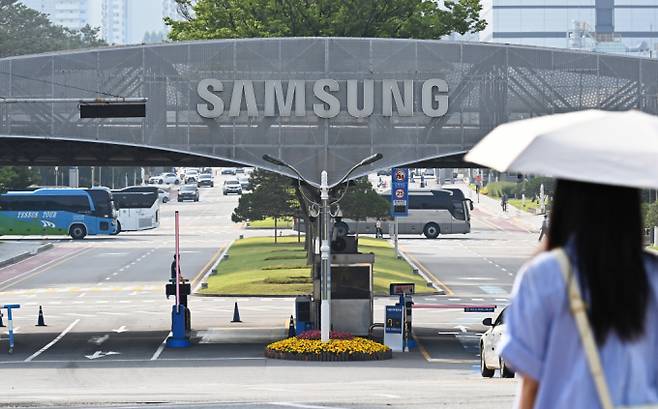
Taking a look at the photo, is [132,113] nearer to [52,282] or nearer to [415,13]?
[415,13]

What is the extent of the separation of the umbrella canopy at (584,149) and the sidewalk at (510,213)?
10798cm

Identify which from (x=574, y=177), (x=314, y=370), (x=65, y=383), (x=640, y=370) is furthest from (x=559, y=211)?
(x=314, y=370)

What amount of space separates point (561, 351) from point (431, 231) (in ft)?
327

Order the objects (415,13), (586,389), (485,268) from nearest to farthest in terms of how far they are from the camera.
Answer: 1. (586,389)
2. (415,13)
3. (485,268)

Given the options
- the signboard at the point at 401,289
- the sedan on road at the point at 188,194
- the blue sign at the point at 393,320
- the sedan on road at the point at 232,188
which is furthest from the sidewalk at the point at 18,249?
the sedan on road at the point at 232,188

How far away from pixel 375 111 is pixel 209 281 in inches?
1013

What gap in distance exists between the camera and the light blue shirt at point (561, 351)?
534cm

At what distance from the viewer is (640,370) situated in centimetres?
537

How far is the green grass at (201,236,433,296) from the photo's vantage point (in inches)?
2392

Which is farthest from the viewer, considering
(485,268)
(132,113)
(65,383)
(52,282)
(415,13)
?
(485,268)

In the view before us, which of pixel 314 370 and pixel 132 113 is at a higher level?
pixel 132 113

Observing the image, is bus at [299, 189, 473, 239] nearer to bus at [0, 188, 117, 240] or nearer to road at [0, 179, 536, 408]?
road at [0, 179, 536, 408]

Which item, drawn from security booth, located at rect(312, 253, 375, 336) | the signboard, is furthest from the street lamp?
security booth, located at rect(312, 253, 375, 336)

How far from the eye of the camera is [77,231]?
100438 millimetres
